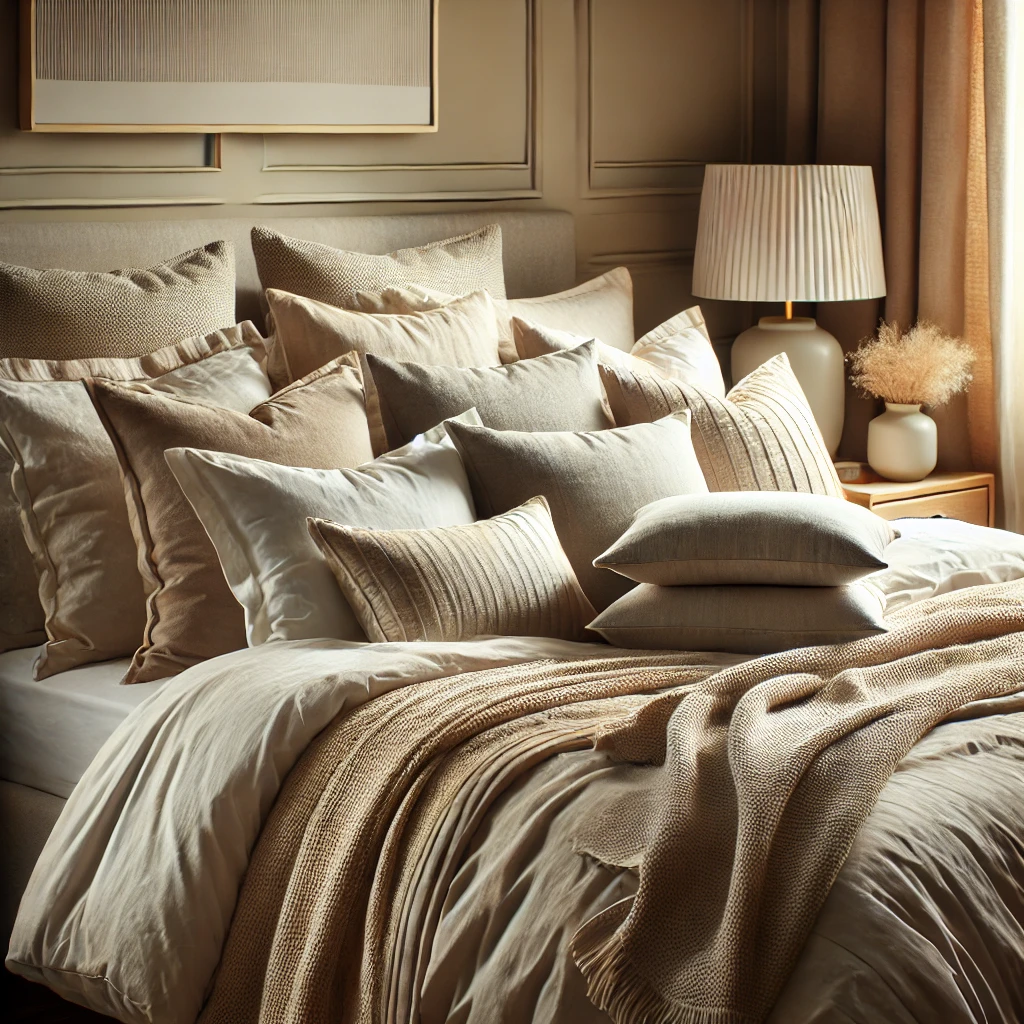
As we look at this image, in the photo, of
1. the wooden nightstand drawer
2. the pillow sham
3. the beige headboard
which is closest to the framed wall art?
the beige headboard

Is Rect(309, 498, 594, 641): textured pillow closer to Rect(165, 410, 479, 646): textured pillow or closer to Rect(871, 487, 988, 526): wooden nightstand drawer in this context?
Rect(165, 410, 479, 646): textured pillow

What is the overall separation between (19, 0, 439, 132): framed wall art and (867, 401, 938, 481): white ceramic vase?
1428mm

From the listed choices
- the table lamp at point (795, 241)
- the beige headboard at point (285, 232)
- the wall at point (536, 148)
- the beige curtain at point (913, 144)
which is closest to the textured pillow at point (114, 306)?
the beige headboard at point (285, 232)

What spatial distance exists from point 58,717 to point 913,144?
2.87m

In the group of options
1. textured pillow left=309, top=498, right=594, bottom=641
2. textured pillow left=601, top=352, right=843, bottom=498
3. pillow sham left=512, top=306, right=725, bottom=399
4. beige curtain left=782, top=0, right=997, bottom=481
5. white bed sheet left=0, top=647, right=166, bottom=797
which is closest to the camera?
textured pillow left=309, top=498, right=594, bottom=641

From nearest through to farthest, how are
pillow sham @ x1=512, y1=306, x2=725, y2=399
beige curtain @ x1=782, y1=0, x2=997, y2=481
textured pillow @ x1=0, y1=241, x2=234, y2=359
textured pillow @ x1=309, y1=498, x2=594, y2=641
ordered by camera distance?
textured pillow @ x1=309, y1=498, x2=594, y2=641, textured pillow @ x1=0, y1=241, x2=234, y2=359, pillow sham @ x1=512, y1=306, x2=725, y2=399, beige curtain @ x1=782, y1=0, x2=997, y2=481

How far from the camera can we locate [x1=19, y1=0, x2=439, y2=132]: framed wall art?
2887 millimetres

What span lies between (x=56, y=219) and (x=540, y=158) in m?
1.37

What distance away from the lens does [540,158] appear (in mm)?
3797

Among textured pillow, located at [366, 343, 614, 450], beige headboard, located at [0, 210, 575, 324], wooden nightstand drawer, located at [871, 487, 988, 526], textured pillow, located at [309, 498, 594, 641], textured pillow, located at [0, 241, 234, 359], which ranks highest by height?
beige headboard, located at [0, 210, 575, 324]

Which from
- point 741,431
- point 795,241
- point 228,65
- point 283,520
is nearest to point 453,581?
point 283,520

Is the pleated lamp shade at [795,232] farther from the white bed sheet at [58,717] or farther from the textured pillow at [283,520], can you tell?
the white bed sheet at [58,717]

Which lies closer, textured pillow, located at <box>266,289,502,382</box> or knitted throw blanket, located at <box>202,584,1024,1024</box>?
knitted throw blanket, located at <box>202,584,1024,1024</box>

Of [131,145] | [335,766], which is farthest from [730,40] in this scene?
[335,766]
